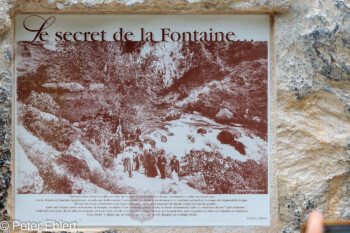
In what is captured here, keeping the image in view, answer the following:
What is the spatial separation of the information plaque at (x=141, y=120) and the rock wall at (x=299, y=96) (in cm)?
4

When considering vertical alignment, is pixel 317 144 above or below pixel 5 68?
below

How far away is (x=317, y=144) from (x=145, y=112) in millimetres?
560

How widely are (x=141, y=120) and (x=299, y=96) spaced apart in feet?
1.68

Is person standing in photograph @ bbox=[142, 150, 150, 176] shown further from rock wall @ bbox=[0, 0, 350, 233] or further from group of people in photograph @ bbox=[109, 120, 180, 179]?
rock wall @ bbox=[0, 0, 350, 233]

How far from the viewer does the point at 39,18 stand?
1321 mm

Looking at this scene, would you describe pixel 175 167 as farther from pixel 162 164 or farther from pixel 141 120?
pixel 141 120

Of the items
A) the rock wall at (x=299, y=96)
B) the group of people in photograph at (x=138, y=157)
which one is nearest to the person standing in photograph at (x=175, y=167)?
the group of people in photograph at (x=138, y=157)

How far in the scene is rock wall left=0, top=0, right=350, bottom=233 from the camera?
1278 mm

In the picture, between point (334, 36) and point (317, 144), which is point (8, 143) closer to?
point (317, 144)

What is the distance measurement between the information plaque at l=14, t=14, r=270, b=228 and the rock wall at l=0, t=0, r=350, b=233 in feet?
0.12

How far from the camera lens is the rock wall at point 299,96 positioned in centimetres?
128

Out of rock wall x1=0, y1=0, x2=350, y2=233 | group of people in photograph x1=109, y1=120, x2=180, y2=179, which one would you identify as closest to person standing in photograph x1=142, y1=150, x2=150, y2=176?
group of people in photograph x1=109, y1=120, x2=180, y2=179

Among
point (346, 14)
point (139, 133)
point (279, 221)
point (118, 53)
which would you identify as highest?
point (346, 14)

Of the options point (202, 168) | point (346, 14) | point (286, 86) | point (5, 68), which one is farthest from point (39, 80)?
point (346, 14)
